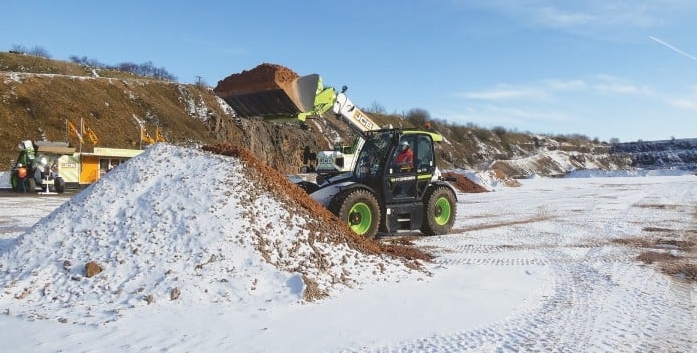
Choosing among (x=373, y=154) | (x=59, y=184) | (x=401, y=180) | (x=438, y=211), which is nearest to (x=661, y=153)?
(x=438, y=211)

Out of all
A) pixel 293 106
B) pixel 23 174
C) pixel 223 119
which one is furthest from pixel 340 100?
pixel 223 119

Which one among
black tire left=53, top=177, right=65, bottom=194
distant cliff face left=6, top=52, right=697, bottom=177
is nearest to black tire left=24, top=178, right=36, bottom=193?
black tire left=53, top=177, right=65, bottom=194

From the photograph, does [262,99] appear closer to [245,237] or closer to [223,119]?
[245,237]

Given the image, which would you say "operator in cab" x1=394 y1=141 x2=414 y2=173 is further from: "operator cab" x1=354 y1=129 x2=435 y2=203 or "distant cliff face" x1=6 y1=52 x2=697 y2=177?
"distant cliff face" x1=6 y1=52 x2=697 y2=177

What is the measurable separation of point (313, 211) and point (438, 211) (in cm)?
486

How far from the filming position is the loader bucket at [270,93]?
31.6ft

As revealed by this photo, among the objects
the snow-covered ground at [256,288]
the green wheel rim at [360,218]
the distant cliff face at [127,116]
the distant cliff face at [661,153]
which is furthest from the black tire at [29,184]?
the distant cliff face at [661,153]

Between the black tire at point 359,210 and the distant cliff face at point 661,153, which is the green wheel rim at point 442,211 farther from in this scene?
the distant cliff face at point 661,153

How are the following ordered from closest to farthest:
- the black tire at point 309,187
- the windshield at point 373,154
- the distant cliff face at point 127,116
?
the windshield at point 373,154 → the black tire at point 309,187 → the distant cliff face at point 127,116

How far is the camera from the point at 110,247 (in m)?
6.05

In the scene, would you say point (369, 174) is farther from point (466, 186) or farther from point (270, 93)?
point (466, 186)

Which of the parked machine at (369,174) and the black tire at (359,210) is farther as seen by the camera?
the parked machine at (369,174)

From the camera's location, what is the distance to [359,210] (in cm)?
971

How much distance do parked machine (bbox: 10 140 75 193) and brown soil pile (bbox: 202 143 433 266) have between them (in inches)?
790
